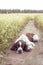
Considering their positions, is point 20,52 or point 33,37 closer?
point 20,52

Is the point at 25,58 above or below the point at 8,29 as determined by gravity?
above

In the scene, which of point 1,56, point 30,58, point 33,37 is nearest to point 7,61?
point 1,56

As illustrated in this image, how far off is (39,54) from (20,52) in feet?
1.88

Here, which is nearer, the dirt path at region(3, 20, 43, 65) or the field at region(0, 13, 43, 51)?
the dirt path at region(3, 20, 43, 65)

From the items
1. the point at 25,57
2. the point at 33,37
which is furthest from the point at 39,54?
the point at 33,37

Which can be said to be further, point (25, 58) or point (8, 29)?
point (8, 29)

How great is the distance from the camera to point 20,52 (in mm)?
7902

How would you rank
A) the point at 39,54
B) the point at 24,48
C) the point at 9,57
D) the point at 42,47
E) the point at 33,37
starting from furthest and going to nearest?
the point at 33,37 → the point at 42,47 → the point at 24,48 → the point at 39,54 → the point at 9,57

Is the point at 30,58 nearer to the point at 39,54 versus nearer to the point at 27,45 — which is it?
the point at 39,54

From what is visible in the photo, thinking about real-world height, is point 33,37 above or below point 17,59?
below

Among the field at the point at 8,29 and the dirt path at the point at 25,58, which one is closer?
the dirt path at the point at 25,58

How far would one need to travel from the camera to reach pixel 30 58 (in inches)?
282

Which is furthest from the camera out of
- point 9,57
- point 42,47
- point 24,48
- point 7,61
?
point 42,47

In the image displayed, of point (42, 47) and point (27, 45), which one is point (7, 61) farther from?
point (42, 47)
